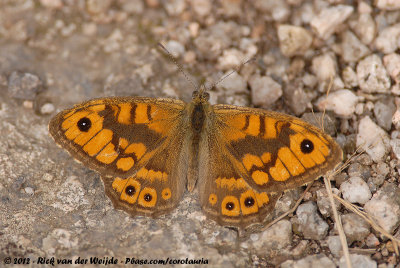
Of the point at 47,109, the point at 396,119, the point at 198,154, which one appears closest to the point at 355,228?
the point at 396,119

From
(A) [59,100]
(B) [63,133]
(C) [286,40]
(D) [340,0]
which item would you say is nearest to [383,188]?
(C) [286,40]

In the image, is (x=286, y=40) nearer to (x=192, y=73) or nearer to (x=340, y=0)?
(x=340, y=0)

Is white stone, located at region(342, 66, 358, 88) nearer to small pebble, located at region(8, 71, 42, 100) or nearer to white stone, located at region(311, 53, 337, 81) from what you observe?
white stone, located at region(311, 53, 337, 81)

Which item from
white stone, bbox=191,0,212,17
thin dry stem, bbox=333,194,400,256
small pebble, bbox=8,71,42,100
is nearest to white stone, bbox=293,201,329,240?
thin dry stem, bbox=333,194,400,256

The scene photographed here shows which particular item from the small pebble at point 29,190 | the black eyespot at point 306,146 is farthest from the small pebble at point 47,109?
the black eyespot at point 306,146

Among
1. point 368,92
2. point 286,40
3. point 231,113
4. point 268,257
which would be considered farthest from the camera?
point 286,40

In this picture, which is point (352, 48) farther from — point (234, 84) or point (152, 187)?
point (152, 187)
